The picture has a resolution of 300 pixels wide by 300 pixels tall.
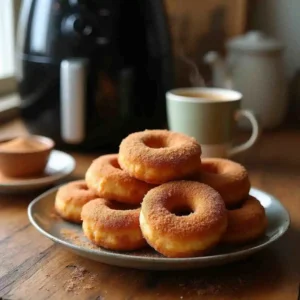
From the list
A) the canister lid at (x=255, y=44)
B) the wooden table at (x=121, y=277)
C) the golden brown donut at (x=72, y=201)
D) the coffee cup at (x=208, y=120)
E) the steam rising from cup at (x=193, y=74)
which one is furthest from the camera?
the steam rising from cup at (x=193, y=74)

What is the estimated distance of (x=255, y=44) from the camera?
3.64 ft

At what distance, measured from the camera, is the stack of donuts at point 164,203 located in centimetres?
48

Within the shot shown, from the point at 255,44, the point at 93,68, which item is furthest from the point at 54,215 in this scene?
the point at 255,44

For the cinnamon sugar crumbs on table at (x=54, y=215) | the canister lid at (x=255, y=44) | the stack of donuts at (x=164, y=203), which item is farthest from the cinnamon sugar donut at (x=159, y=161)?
the canister lid at (x=255, y=44)

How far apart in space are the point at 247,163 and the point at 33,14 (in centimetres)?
42

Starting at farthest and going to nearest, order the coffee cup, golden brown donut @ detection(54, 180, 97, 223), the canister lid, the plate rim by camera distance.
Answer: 1. the canister lid
2. the coffee cup
3. the plate rim
4. golden brown donut @ detection(54, 180, 97, 223)

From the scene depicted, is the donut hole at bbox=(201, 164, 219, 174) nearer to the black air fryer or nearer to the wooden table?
the wooden table

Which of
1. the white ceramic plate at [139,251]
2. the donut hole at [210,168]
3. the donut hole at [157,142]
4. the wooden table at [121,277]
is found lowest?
the wooden table at [121,277]

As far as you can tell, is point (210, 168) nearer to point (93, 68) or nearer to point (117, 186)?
point (117, 186)

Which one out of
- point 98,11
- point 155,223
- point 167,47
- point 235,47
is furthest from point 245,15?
point 155,223

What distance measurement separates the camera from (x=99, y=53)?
833mm

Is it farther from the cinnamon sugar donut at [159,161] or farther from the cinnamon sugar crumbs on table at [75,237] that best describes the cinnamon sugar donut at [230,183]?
the cinnamon sugar crumbs on table at [75,237]

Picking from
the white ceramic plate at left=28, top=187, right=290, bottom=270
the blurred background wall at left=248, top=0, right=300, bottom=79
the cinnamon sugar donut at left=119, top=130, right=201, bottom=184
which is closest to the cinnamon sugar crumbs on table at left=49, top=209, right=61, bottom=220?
the white ceramic plate at left=28, top=187, right=290, bottom=270

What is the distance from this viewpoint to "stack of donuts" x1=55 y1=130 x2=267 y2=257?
18.8 inches
